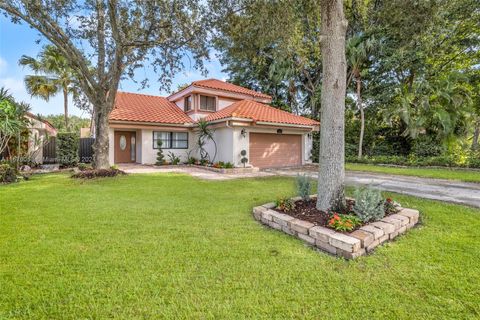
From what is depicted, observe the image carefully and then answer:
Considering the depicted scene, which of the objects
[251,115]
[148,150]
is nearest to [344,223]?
[251,115]

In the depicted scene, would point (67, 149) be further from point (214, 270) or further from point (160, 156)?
point (214, 270)

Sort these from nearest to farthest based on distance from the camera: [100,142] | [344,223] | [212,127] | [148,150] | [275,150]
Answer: [344,223] → [100,142] → [212,127] → [148,150] → [275,150]

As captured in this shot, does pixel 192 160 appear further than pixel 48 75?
No

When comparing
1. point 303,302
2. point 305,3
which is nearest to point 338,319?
point 303,302

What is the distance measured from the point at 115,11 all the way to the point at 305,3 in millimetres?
6623

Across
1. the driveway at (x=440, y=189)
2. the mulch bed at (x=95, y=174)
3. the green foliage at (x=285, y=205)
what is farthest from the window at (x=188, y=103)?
the green foliage at (x=285, y=205)

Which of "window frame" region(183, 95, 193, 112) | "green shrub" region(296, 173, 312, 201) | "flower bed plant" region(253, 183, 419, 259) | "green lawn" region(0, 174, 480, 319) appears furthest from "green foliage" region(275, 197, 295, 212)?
"window frame" region(183, 95, 193, 112)

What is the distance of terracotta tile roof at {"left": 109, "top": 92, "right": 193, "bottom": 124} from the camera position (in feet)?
45.6

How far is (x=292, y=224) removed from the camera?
403 cm

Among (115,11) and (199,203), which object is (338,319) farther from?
(115,11)

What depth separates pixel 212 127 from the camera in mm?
13805

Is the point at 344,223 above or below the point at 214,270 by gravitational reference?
above

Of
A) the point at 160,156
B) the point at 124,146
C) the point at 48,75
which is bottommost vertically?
the point at 160,156

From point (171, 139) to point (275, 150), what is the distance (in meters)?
6.81
